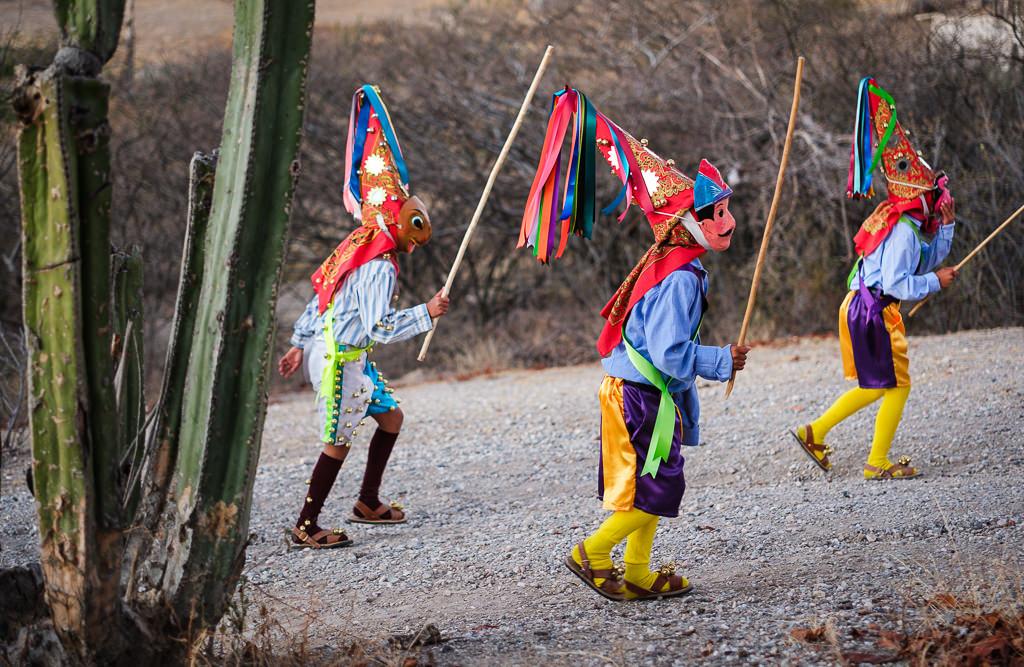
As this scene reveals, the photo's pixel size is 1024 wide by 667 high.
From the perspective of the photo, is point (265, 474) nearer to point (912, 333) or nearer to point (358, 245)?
point (358, 245)

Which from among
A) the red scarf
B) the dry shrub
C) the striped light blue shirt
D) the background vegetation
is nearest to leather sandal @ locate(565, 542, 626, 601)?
the red scarf

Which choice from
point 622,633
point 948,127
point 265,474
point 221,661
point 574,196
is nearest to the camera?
point 221,661

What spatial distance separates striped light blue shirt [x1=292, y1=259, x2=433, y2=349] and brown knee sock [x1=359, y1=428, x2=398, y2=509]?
2.14 feet

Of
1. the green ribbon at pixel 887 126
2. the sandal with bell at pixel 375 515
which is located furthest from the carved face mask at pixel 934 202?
the sandal with bell at pixel 375 515

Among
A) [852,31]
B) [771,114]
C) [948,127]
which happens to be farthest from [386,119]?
[852,31]

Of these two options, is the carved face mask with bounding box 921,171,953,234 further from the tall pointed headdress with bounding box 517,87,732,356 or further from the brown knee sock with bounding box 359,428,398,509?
the brown knee sock with bounding box 359,428,398,509

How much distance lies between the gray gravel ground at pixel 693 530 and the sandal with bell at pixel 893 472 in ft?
0.30

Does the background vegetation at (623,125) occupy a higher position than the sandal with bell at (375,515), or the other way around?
the background vegetation at (623,125)

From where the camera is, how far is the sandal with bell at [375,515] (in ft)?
17.2

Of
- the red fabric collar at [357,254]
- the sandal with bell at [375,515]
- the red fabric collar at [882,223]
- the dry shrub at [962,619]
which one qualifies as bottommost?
the sandal with bell at [375,515]

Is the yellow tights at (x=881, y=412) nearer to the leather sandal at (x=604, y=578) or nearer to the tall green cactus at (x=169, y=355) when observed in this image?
the leather sandal at (x=604, y=578)

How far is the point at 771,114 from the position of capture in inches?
434

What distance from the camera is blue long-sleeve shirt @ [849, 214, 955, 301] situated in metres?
5.09

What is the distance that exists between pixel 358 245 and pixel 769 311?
26.4ft
